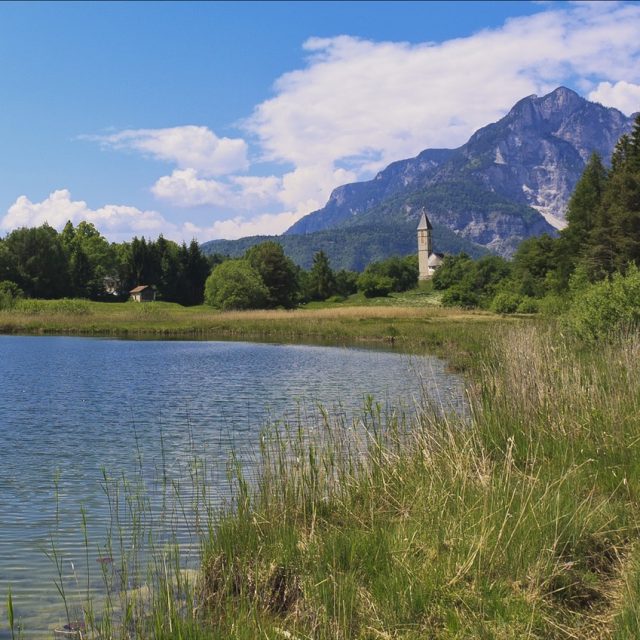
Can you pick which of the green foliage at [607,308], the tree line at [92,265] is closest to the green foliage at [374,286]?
the tree line at [92,265]

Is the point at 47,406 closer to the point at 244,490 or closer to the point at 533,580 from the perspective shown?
the point at 244,490

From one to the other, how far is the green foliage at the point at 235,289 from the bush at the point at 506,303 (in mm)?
26141

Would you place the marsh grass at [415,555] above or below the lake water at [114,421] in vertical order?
above

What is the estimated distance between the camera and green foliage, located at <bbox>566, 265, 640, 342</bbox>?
18328mm

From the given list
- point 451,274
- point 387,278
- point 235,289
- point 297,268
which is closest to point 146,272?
point 235,289

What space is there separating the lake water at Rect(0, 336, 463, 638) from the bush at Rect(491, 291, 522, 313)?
32233 millimetres

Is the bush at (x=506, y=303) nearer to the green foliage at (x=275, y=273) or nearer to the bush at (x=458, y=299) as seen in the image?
the bush at (x=458, y=299)

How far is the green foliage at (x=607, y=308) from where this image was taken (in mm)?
18328

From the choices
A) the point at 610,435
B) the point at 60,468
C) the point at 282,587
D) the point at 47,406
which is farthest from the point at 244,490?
the point at 47,406

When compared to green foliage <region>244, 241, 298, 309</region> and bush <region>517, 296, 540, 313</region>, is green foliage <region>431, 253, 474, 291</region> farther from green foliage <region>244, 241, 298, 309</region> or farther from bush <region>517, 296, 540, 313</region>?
bush <region>517, 296, 540, 313</region>

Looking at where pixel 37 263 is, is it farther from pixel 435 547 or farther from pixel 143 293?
pixel 435 547

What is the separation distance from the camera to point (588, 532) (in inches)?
215

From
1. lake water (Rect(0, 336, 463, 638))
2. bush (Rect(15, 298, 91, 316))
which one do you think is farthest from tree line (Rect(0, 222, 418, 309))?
lake water (Rect(0, 336, 463, 638))

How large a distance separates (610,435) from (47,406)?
1396cm
